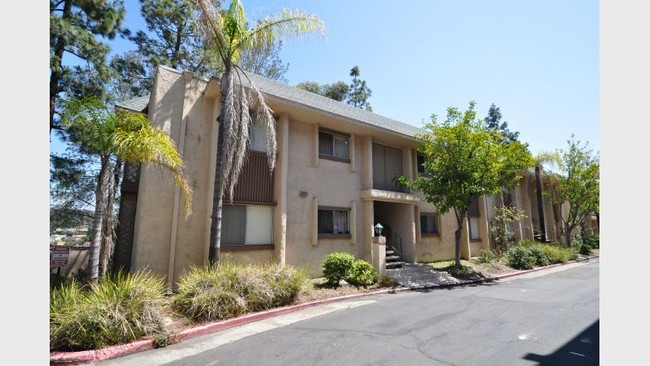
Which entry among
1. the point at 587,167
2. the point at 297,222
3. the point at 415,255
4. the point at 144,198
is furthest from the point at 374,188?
the point at 587,167

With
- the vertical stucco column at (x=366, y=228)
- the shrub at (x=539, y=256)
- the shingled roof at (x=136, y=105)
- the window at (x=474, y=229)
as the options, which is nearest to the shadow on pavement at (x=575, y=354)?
the vertical stucco column at (x=366, y=228)

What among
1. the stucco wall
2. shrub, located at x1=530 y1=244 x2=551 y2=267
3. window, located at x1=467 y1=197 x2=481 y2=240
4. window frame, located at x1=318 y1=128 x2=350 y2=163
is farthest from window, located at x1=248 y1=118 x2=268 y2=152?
shrub, located at x1=530 y1=244 x2=551 y2=267

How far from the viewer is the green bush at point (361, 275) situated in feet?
38.5

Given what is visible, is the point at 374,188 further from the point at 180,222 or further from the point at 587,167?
the point at 587,167

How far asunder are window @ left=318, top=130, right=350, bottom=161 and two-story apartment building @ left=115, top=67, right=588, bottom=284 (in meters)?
0.05

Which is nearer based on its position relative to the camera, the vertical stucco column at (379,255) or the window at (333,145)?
the vertical stucco column at (379,255)

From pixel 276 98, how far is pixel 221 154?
348cm

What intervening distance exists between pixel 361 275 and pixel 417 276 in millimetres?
3537

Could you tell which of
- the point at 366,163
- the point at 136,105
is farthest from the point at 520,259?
the point at 136,105

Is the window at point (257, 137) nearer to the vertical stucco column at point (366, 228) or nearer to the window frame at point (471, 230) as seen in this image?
the vertical stucco column at point (366, 228)

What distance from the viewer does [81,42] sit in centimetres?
1588

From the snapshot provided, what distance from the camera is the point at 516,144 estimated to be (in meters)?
16.7

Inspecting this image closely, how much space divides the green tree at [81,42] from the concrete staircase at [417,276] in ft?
57.8

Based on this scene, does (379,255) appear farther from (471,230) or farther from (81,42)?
(81,42)
